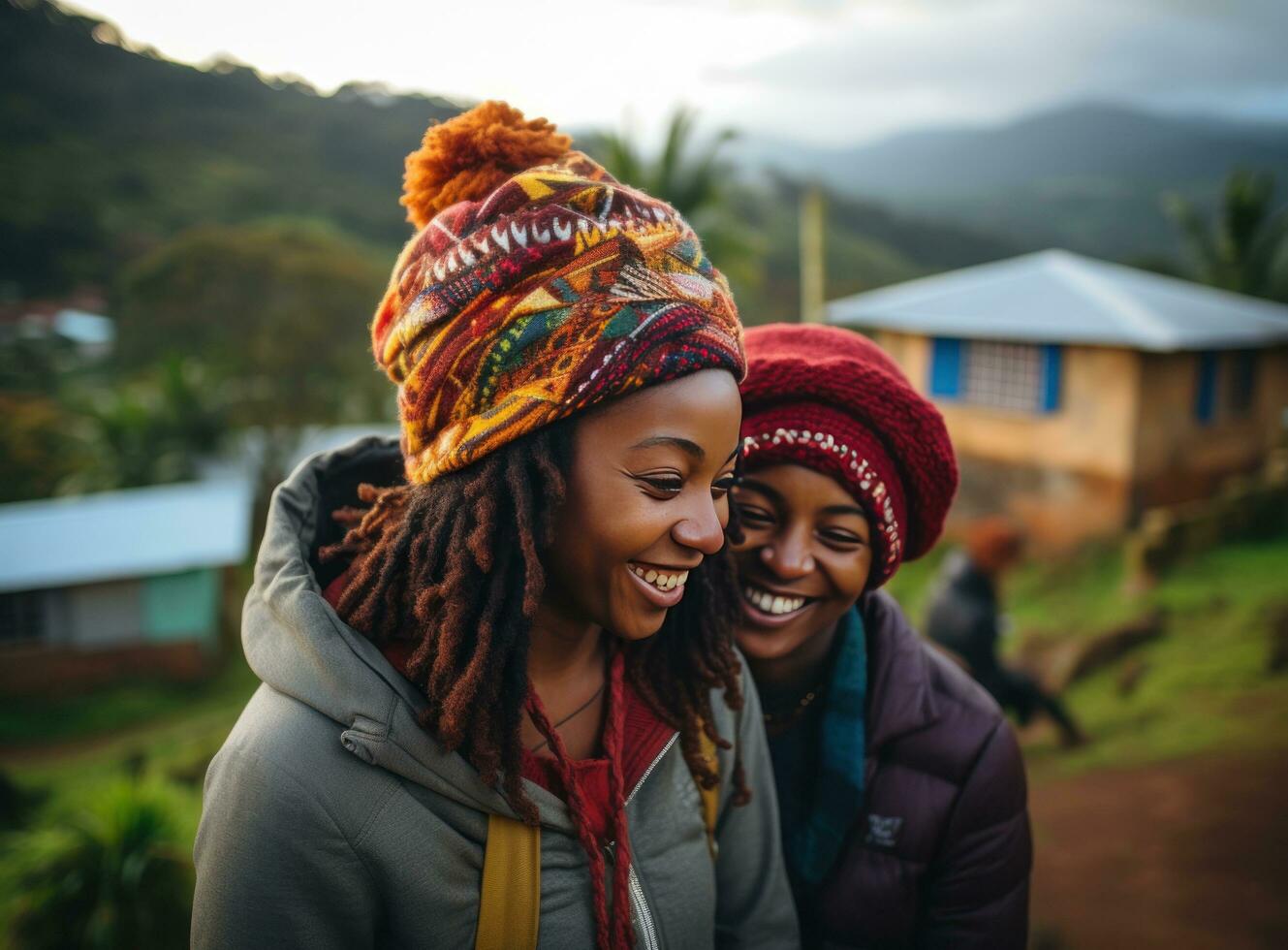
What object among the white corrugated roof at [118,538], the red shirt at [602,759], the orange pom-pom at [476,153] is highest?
the orange pom-pom at [476,153]

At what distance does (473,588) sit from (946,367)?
527 inches

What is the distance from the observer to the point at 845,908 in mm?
1919

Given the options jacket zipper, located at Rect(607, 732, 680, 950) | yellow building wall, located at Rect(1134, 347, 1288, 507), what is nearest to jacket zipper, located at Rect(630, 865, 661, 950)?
jacket zipper, located at Rect(607, 732, 680, 950)

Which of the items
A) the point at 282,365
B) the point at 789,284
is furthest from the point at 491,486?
the point at 789,284

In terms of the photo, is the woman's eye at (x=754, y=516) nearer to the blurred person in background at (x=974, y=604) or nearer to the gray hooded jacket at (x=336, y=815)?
the gray hooded jacket at (x=336, y=815)

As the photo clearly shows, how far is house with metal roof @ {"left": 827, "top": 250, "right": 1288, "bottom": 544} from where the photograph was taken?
11.7 meters

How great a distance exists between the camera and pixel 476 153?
1472mm

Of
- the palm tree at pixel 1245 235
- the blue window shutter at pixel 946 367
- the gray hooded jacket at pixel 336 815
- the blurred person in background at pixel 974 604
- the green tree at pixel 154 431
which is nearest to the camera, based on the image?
the gray hooded jacket at pixel 336 815

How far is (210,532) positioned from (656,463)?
542 inches

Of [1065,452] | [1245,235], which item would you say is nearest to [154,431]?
[1065,452]

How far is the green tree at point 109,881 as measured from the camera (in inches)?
193

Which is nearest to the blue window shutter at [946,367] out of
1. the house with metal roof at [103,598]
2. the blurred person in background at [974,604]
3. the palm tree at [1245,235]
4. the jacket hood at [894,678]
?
the blurred person in background at [974,604]

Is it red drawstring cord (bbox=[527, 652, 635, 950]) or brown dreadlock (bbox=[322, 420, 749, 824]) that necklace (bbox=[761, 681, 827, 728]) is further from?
brown dreadlock (bbox=[322, 420, 749, 824])

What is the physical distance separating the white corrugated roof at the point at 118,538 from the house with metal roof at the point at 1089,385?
405 inches
